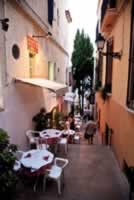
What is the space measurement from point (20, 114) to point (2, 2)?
3538 mm

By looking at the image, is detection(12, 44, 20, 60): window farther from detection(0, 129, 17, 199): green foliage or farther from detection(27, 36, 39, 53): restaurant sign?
detection(0, 129, 17, 199): green foliage

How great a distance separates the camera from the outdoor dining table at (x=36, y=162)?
485 cm

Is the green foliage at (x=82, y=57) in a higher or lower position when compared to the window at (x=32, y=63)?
higher

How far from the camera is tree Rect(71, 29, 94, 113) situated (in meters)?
26.8

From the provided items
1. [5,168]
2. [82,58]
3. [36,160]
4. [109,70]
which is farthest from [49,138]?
[82,58]

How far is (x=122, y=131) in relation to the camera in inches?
249

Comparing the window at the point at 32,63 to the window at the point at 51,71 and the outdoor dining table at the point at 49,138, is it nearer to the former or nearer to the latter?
the outdoor dining table at the point at 49,138

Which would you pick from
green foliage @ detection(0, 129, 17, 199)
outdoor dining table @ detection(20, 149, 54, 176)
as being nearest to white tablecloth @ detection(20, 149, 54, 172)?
outdoor dining table @ detection(20, 149, 54, 176)

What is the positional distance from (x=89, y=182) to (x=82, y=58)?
22.7 m

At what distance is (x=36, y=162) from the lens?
5.09 meters

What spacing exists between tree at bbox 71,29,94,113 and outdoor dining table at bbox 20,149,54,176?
879 inches

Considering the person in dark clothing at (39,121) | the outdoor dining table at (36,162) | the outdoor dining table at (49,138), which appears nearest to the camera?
the outdoor dining table at (36,162)

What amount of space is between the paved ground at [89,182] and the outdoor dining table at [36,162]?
58 cm

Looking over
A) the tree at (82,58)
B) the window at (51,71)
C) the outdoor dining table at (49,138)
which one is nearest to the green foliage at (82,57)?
the tree at (82,58)
